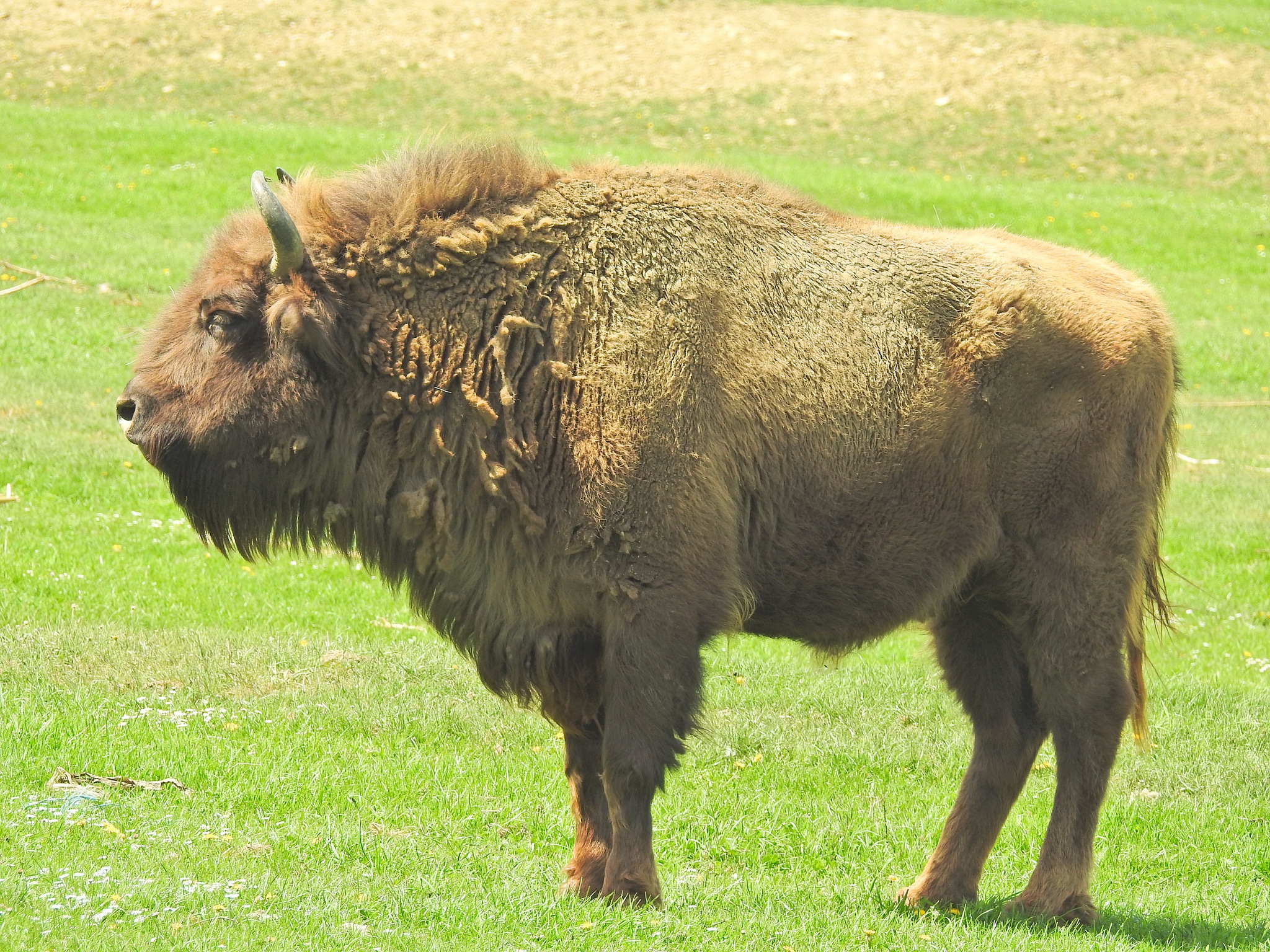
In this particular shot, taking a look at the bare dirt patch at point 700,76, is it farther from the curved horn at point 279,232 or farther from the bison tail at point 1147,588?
the curved horn at point 279,232

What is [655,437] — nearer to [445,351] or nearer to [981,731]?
[445,351]

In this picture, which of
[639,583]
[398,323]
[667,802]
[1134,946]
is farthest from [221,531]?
[1134,946]

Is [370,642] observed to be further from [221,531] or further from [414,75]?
[414,75]

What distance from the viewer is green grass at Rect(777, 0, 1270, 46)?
37.5 meters

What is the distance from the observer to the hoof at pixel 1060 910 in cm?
624

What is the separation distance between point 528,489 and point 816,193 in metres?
21.4

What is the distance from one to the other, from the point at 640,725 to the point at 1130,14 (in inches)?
1499

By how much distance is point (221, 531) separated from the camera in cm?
627

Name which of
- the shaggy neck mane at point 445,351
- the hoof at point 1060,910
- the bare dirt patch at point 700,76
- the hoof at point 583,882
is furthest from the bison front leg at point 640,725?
the bare dirt patch at point 700,76

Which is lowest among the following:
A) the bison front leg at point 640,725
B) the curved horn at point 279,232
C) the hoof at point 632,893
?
the hoof at point 632,893

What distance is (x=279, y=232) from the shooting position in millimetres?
5789

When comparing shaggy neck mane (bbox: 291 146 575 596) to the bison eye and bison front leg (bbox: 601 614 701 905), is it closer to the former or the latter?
the bison eye

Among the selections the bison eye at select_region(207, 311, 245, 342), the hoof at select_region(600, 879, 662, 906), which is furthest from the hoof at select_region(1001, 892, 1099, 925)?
the bison eye at select_region(207, 311, 245, 342)

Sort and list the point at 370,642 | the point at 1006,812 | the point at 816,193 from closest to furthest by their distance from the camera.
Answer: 1. the point at 1006,812
2. the point at 370,642
3. the point at 816,193
